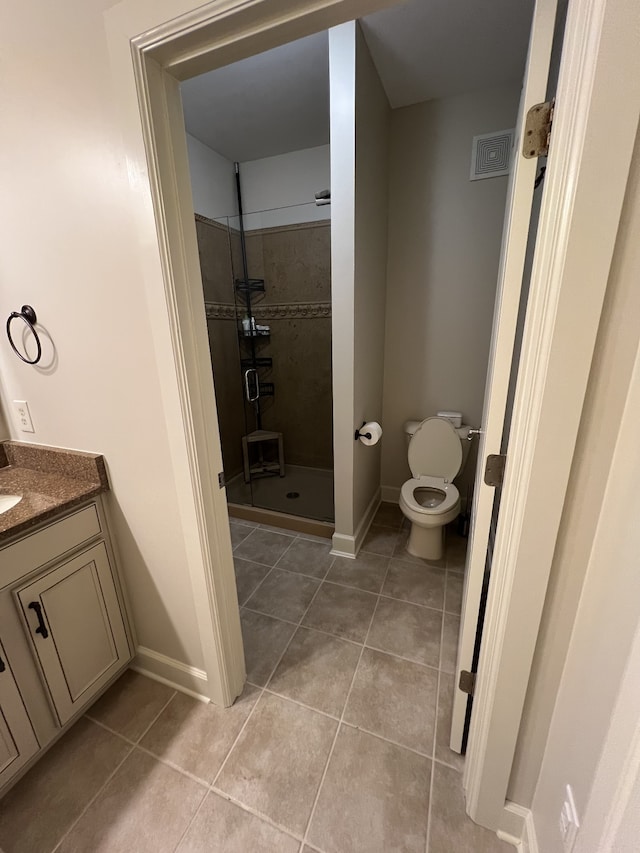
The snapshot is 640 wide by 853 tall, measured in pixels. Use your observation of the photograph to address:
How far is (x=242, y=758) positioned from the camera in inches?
47.2

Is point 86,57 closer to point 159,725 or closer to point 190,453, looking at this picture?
point 190,453

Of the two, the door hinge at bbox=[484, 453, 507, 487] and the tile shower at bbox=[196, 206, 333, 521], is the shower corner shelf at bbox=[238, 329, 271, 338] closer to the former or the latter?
the tile shower at bbox=[196, 206, 333, 521]

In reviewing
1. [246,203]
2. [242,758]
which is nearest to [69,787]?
[242,758]

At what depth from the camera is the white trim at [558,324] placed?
0.54 metres

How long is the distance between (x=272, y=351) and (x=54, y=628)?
8.09 ft

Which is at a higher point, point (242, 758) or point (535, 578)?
point (535, 578)

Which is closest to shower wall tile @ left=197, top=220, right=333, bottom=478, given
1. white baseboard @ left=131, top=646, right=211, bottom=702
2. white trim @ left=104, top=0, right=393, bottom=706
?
white baseboard @ left=131, top=646, right=211, bottom=702

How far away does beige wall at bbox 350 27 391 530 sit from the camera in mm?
1734

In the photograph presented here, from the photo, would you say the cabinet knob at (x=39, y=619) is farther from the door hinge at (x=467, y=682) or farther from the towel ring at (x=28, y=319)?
the door hinge at (x=467, y=682)

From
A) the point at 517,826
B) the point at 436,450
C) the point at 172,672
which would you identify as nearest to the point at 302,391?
the point at 436,450

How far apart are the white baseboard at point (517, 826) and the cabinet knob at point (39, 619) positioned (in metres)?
1.48

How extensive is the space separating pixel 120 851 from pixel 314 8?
2168 millimetres

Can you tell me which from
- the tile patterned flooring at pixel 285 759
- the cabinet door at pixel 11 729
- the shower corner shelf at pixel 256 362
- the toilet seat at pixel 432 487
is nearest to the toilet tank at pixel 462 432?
the toilet seat at pixel 432 487

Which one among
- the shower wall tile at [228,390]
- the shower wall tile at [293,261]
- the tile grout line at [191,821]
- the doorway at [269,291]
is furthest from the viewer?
the shower wall tile at [228,390]
